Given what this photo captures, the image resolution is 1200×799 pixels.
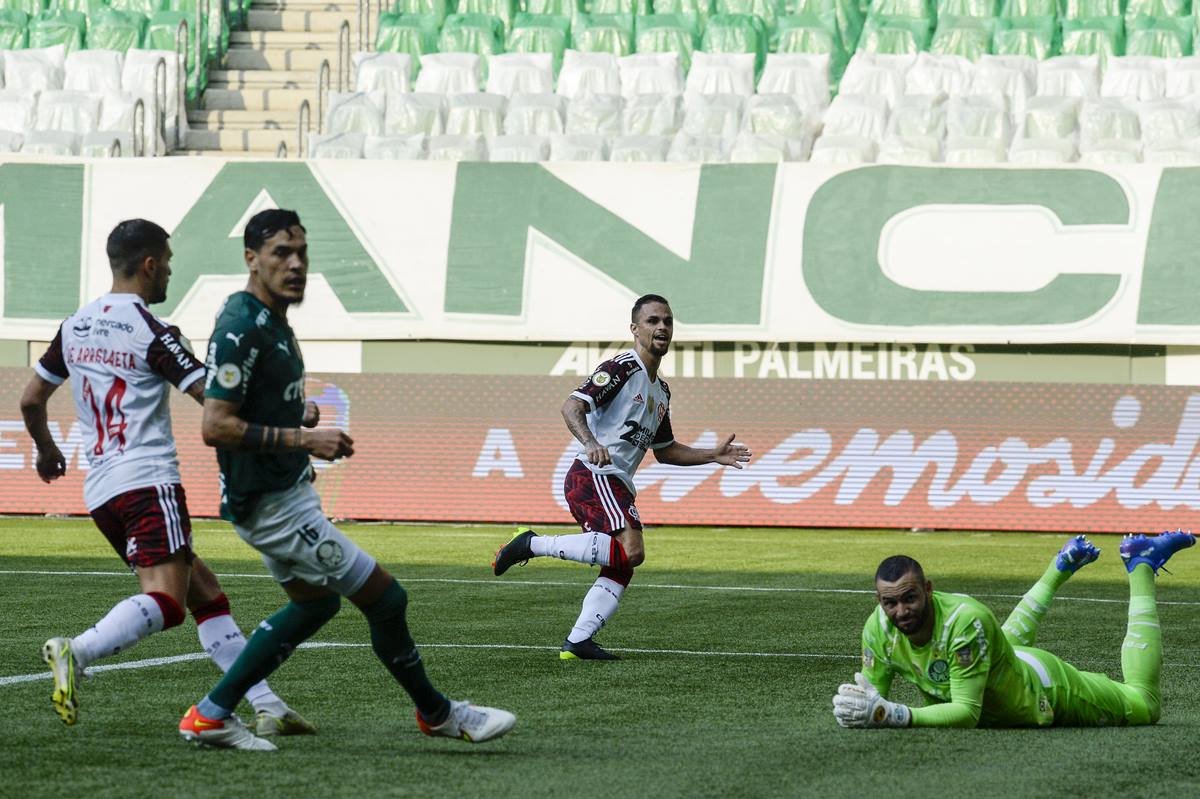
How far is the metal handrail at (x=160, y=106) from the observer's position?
24172 mm

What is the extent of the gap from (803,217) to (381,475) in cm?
564

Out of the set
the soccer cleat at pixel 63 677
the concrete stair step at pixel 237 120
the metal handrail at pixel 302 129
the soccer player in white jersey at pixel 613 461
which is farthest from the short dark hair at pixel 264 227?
the concrete stair step at pixel 237 120

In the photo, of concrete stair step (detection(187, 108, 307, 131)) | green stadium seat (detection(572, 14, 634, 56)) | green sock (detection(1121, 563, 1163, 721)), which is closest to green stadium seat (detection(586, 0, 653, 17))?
green stadium seat (detection(572, 14, 634, 56))

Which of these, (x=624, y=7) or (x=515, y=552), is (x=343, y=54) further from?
(x=515, y=552)

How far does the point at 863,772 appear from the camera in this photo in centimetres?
625

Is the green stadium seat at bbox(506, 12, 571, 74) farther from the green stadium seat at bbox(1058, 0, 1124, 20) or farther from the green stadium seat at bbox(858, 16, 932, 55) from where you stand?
the green stadium seat at bbox(1058, 0, 1124, 20)

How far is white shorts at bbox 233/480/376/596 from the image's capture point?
619 centimetres

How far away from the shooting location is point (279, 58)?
27.0 m

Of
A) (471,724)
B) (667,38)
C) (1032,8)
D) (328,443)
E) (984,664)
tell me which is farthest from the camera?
(1032,8)

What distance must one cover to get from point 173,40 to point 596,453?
63.1 ft

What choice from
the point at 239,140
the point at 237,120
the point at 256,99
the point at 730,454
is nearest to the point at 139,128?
the point at 239,140

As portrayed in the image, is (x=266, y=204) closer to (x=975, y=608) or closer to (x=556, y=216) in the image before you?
(x=556, y=216)

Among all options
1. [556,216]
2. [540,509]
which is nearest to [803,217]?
[556,216]

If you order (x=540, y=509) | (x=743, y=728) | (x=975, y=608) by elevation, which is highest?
(x=975, y=608)
